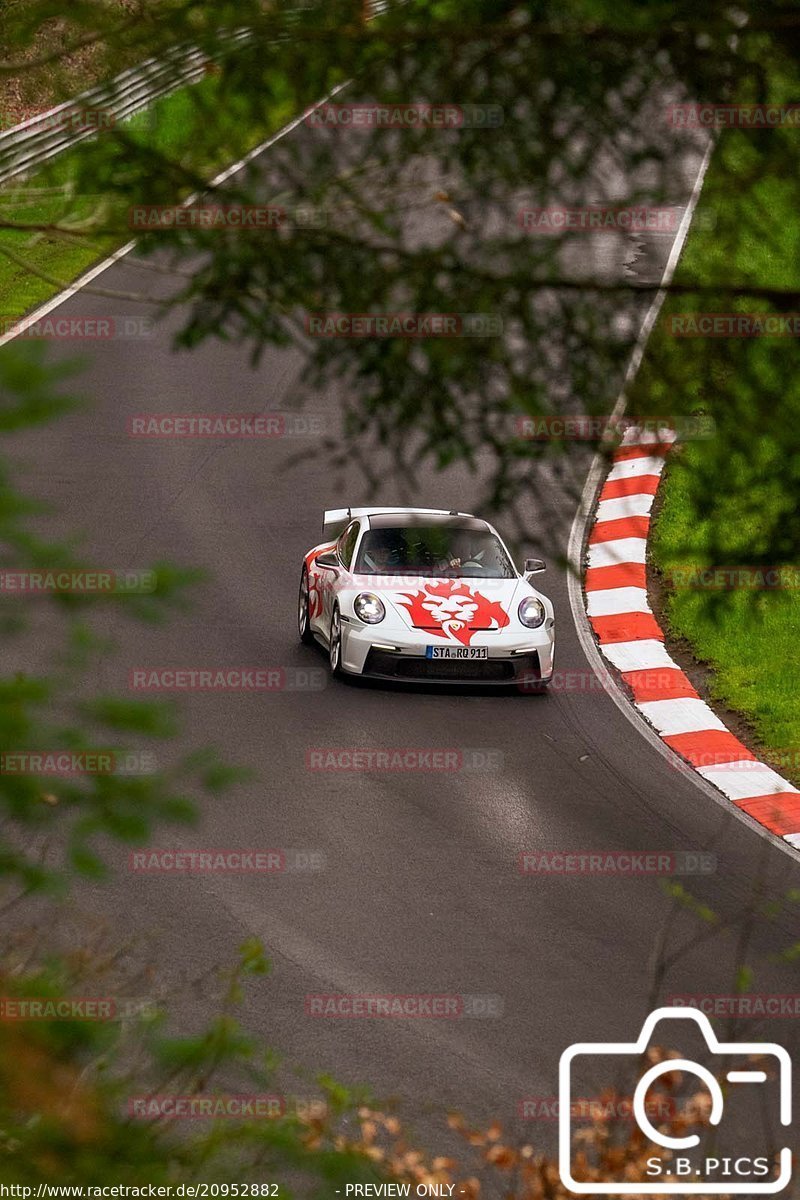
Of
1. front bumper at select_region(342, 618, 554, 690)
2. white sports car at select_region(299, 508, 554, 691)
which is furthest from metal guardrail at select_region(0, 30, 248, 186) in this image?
front bumper at select_region(342, 618, 554, 690)

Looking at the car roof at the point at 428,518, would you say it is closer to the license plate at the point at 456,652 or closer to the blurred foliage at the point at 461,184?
the license plate at the point at 456,652

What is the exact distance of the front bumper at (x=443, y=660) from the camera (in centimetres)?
1320

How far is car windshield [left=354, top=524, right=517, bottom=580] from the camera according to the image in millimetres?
13906

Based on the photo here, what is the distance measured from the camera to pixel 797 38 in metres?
5.46

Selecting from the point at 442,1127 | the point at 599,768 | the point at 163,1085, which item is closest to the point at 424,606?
the point at 599,768

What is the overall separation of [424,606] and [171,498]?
6.07 m

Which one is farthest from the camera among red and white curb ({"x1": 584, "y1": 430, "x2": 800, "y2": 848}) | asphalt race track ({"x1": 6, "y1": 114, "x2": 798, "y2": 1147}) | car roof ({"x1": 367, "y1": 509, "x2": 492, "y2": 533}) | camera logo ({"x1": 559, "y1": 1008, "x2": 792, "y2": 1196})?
car roof ({"x1": 367, "y1": 509, "x2": 492, "y2": 533})

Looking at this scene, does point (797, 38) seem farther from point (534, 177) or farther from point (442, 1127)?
point (442, 1127)

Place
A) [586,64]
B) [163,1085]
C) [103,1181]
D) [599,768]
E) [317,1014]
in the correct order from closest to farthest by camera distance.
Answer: [103,1181]
[163,1085]
[586,64]
[317,1014]
[599,768]

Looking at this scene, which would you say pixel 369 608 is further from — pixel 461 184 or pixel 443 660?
pixel 461 184

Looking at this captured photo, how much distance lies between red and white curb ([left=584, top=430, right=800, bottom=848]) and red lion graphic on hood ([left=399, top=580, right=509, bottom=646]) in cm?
122

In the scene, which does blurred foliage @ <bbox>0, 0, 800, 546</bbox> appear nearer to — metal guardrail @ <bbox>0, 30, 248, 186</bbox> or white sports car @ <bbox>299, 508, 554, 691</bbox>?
metal guardrail @ <bbox>0, 30, 248, 186</bbox>

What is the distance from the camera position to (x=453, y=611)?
13.3 m

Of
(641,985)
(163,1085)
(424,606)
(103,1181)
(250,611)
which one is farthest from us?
(250,611)
